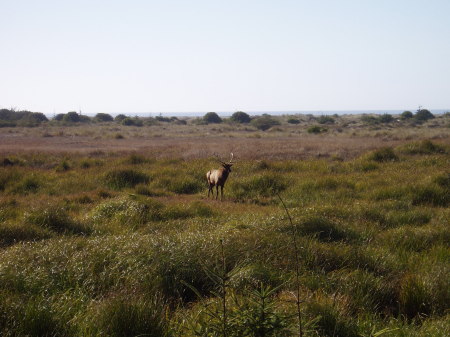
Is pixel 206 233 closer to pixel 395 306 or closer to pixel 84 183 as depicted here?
pixel 395 306

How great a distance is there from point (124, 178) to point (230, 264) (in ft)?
30.7

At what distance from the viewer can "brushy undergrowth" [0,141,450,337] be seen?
4.63 metres

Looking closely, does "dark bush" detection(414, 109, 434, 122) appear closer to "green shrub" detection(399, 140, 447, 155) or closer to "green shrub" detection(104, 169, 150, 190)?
"green shrub" detection(399, 140, 447, 155)

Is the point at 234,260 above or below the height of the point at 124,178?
above

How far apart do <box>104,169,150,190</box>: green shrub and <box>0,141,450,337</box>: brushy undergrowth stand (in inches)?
80.5

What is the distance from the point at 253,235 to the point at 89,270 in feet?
8.85

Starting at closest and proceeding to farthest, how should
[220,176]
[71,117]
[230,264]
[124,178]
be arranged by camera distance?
[230,264], [220,176], [124,178], [71,117]

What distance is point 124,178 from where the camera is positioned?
15.2m

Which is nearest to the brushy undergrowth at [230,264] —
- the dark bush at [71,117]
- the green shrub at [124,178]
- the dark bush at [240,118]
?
the green shrub at [124,178]

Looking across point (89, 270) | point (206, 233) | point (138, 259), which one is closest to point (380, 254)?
point (206, 233)

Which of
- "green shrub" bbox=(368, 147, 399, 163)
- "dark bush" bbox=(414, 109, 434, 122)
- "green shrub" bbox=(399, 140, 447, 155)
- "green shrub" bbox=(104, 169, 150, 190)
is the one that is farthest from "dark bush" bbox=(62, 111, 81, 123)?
"green shrub" bbox=(368, 147, 399, 163)

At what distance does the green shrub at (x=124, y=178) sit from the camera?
14.8 meters

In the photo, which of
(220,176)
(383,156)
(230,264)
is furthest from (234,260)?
(383,156)

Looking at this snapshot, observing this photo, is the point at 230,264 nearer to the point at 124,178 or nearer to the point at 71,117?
the point at 124,178
